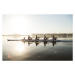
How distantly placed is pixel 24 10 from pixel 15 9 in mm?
490

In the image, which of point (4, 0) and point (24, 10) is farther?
point (24, 10)

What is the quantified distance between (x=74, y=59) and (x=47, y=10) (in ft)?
10.0

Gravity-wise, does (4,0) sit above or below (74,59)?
above

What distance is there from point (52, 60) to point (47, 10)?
9.01 feet

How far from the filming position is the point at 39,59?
4250 millimetres

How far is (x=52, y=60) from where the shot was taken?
4.14 metres
